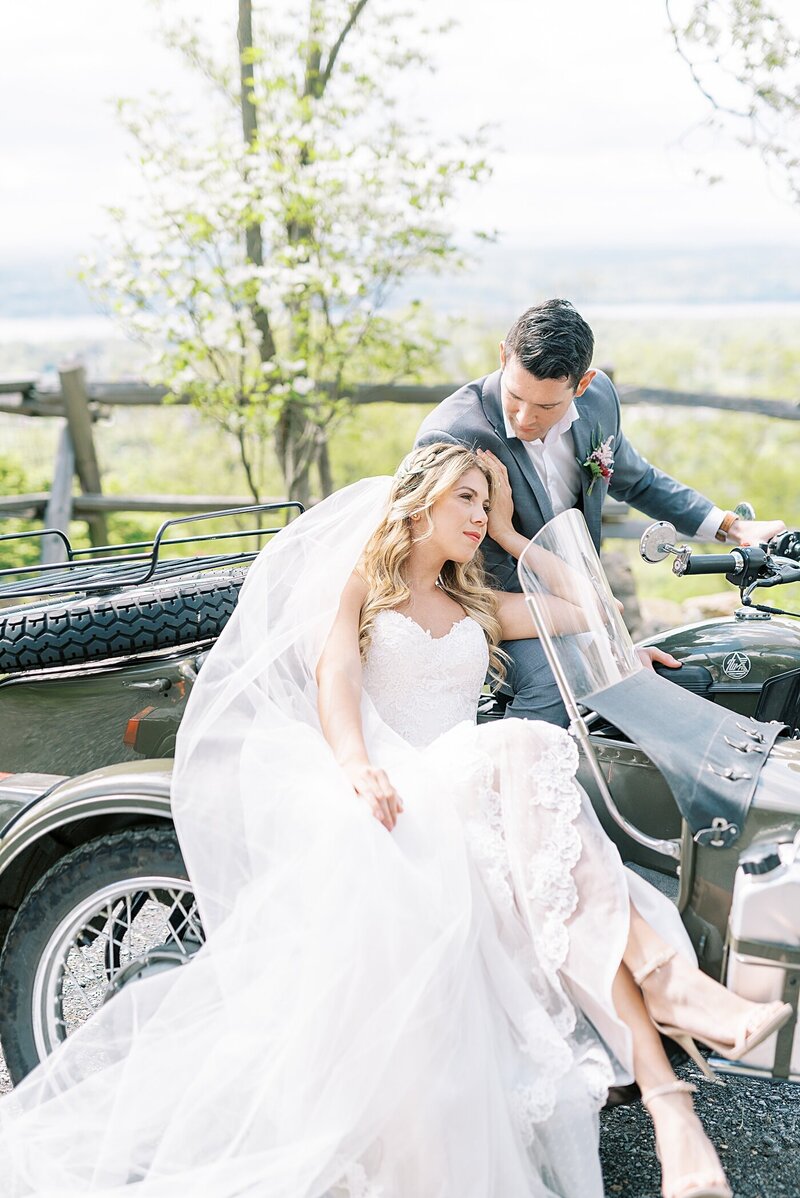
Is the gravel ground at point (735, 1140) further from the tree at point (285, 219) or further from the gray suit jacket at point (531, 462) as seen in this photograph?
the tree at point (285, 219)

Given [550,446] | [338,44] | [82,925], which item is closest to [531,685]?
[550,446]

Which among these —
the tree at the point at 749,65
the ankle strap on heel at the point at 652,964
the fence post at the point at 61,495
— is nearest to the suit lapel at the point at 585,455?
the ankle strap on heel at the point at 652,964

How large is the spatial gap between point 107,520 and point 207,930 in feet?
17.9

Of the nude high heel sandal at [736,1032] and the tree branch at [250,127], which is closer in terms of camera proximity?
the nude high heel sandal at [736,1032]

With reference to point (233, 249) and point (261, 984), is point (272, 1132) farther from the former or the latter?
point (233, 249)

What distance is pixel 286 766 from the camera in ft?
7.32

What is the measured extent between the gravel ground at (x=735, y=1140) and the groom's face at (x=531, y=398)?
1588 millimetres

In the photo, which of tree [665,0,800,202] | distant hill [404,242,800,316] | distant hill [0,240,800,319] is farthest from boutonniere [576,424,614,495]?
distant hill [404,242,800,316]

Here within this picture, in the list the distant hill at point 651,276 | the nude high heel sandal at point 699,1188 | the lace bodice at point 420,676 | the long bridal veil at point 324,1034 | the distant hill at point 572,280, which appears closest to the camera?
the nude high heel sandal at point 699,1188

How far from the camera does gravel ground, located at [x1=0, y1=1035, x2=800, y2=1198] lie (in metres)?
2.21

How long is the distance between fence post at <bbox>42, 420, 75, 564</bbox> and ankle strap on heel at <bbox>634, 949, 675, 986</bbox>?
518cm

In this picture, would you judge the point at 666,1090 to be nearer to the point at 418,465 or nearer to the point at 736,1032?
the point at 736,1032

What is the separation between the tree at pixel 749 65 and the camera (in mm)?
5312

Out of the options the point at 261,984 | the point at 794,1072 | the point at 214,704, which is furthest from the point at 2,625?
the point at 794,1072
